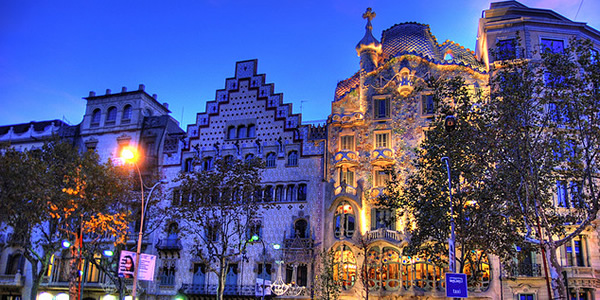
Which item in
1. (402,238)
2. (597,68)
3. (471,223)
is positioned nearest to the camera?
(597,68)

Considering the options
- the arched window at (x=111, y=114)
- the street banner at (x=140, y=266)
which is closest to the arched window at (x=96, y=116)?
the arched window at (x=111, y=114)

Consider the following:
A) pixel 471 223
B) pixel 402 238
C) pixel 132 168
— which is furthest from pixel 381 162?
pixel 132 168

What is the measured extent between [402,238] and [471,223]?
9.95 m

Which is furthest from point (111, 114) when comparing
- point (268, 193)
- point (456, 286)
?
point (456, 286)

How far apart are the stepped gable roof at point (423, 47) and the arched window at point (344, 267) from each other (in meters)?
17.4

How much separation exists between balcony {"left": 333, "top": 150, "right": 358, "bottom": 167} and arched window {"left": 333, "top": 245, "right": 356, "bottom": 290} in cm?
689

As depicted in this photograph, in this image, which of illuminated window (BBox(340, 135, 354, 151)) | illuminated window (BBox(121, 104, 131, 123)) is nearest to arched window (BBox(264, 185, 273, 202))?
illuminated window (BBox(340, 135, 354, 151))

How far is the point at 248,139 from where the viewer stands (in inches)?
1927

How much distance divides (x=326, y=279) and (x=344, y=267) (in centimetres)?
215

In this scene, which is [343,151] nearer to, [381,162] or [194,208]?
[381,162]

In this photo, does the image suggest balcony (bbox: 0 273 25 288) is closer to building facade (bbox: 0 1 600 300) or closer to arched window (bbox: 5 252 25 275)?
building facade (bbox: 0 1 600 300)

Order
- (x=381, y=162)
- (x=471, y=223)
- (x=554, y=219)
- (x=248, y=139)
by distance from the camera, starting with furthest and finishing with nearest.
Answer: (x=248, y=139)
(x=381, y=162)
(x=471, y=223)
(x=554, y=219)

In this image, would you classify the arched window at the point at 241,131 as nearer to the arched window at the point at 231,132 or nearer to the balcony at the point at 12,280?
the arched window at the point at 231,132

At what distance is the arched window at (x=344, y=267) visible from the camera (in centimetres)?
Answer: 4097
